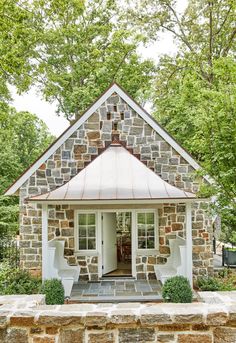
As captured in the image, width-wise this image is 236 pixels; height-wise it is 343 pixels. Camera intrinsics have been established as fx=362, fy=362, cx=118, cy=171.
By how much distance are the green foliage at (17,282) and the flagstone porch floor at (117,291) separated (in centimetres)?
108

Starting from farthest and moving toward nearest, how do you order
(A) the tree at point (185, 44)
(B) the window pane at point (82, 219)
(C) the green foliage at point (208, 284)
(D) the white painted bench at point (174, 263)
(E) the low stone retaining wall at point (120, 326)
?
(A) the tree at point (185, 44) < (B) the window pane at point (82, 219) < (D) the white painted bench at point (174, 263) < (C) the green foliage at point (208, 284) < (E) the low stone retaining wall at point (120, 326)

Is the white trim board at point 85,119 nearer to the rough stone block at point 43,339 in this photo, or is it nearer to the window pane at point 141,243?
the window pane at point 141,243

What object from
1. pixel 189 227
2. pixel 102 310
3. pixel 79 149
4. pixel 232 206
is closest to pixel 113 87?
pixel 79 149

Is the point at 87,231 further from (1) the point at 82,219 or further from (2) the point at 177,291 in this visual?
(2) the point at 177,291

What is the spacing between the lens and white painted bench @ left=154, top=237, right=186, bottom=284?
9.84 meters

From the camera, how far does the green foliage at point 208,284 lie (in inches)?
383

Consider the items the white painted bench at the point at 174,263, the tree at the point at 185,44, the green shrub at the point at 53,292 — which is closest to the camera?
the green shrub at the point at 53,292

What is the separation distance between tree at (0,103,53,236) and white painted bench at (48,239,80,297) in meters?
6.39

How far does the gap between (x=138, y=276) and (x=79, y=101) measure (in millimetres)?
12619

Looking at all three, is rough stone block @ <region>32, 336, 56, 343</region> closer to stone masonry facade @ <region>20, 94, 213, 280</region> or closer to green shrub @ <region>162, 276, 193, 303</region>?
green shrub @ <region>162, 276, 193, 303</region>

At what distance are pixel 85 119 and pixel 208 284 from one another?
19.8 ft

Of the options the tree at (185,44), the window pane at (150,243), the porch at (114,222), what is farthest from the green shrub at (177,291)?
the tree at (185,44)

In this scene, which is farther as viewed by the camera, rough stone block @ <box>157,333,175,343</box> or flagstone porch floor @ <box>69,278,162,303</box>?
flagstone porch floor @ <box>69,278,162,303</box>

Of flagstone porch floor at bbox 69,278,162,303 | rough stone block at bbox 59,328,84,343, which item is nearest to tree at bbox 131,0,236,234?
flagstone porch floor at bbox 69,278,162,303
